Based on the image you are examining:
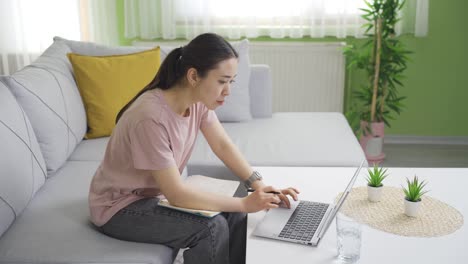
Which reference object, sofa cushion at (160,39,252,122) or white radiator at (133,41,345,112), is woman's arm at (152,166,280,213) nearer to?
sofa cushion at (160,39,252,122)

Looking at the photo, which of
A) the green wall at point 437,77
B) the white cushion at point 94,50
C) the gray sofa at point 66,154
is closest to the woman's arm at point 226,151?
the gray sofa at point 66,154

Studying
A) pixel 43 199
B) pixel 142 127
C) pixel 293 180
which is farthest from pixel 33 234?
pixel 293 180

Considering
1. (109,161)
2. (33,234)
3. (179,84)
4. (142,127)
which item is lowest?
(33,234)

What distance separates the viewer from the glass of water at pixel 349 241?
1312 mm

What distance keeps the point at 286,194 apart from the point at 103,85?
1301 mm

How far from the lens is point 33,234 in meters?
1.67

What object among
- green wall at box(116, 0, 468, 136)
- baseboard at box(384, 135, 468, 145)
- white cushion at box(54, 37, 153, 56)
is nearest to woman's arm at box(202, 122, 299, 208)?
white cushion at box(54, 37, 153, 56)

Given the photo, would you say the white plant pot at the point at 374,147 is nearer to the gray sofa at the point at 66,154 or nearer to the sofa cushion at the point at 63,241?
the gray sofa at the point at 66,154

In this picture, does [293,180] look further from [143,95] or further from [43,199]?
[43,199]

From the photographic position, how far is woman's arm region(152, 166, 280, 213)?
1.55m

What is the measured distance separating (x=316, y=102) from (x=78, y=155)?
1.98m

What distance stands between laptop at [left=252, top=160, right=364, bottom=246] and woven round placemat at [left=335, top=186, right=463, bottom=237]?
87 millimetres

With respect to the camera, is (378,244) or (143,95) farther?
(143,95)

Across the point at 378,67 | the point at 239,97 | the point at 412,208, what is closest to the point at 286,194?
the point at 412,208
